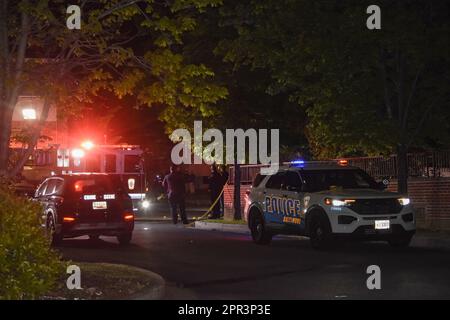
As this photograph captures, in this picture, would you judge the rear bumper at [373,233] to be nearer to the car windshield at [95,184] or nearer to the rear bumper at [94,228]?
the rear bumper at [94,228]

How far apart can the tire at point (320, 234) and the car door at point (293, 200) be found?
0.38 metres

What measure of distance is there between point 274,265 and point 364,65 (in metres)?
7.10

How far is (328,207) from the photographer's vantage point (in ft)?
55.7

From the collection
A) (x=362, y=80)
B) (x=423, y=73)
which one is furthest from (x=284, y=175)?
(x=423, y=73)

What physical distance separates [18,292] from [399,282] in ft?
18.6

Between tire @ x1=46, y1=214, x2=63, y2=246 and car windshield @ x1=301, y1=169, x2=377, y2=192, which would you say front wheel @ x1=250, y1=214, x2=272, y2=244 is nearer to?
car windshield @ x1=301, y1=169, x2=377, y2=192

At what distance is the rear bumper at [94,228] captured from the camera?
19.0 metres

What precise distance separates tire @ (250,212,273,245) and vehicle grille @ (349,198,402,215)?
3031 millimetres

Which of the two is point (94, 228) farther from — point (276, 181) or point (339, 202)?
point (339, 202)

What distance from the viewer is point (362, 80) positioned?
20.5 metres

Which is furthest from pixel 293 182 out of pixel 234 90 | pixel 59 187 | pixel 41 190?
pixel 234 90

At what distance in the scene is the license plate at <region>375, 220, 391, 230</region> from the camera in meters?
16.9

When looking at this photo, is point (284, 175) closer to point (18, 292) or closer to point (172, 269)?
point (172, 269)

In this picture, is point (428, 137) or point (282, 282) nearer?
point (282, 282)
